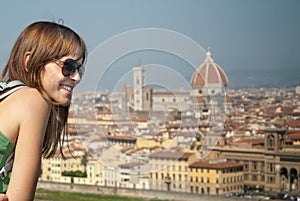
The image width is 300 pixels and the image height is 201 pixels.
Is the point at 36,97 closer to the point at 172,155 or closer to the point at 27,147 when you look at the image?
the point at 27,147

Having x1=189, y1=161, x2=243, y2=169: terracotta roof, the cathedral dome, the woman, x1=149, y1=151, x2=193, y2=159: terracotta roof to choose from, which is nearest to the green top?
the woman

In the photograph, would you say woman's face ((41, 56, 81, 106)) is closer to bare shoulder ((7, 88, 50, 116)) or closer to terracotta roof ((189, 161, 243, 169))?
bare shoulder ((7, 88, 50, 116))

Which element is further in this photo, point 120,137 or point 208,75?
point 208,75

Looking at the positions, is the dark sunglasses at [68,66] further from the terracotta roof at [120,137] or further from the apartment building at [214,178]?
the terracotta roof at [120,137]

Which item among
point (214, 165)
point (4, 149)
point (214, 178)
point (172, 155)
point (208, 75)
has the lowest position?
point (4, 149)

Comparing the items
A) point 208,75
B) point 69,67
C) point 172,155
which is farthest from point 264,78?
point 69,67

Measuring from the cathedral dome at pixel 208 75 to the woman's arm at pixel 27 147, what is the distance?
79.2ft

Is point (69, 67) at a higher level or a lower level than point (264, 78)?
lower

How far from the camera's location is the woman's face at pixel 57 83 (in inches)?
24.1

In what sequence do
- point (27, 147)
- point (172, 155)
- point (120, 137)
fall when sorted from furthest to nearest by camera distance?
point (120, 137) < point (172, 155) < point (27, 147)

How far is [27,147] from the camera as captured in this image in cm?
57

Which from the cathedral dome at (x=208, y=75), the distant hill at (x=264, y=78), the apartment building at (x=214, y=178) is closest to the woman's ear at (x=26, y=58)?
the apartment building at (x=214, y=178)

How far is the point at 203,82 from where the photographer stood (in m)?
27.6

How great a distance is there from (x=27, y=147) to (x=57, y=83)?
0.07m
